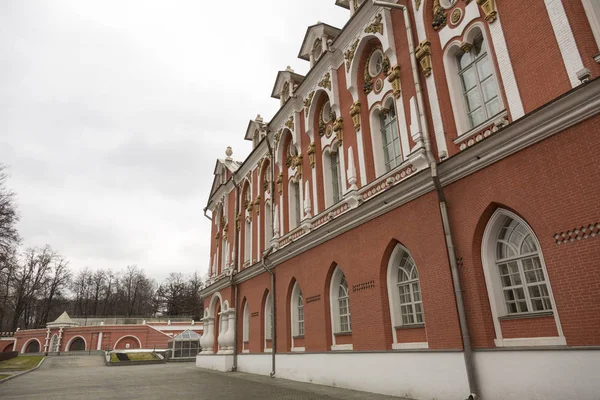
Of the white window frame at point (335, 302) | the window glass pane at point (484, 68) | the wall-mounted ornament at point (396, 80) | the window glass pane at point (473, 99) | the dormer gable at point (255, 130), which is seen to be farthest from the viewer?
the dormer gable at point (255, 130)

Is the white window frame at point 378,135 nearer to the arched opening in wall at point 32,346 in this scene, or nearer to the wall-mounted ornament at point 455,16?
the wall-mounted ornament at point 455,16

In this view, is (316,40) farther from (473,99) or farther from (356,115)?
(473,99)

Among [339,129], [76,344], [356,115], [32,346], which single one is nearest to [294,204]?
[339,129]

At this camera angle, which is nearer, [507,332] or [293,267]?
[507,332]

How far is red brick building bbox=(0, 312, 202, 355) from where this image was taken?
2036 inches

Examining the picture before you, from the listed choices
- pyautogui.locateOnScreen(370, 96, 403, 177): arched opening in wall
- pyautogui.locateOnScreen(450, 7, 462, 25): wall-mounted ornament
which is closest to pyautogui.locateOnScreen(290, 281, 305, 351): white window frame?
pyautogui.locateOnScreen(370, 96, 403, 177): arched opening in wall

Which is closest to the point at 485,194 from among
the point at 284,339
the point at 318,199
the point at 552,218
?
the point at 552,218

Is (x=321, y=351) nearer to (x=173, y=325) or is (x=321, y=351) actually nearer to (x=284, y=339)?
(x=284, y=339)

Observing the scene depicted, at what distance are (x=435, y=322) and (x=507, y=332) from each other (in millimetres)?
1758

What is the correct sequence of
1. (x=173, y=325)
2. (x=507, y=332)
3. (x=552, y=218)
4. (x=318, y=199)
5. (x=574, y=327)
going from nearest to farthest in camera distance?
(x=574, y=327), (x=552, y=218), (x=507, y=332), (x=318, y=199), (x=173, y=325)

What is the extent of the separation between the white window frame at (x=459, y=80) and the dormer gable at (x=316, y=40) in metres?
7.30

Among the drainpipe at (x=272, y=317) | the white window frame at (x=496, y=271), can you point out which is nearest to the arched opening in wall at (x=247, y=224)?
the drainpipe at (x=272, y=317)

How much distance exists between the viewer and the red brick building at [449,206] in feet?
23.3

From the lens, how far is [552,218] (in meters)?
7.31
